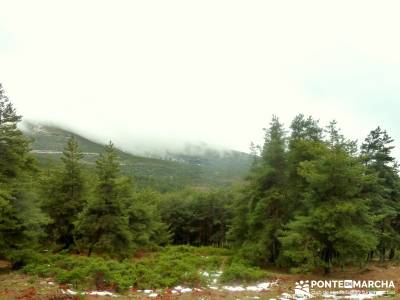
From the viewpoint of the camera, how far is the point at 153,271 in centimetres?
2383

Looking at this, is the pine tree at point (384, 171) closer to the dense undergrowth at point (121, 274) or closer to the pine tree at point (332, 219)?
the pine tree at point (332, 219)

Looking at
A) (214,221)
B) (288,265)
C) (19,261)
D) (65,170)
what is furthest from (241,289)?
(214,221)

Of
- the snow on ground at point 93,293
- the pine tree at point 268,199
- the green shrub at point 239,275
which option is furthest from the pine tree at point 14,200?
the pine tree at point 268,199

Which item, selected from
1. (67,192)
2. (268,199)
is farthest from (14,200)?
(268,199)

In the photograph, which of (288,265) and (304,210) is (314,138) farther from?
(288,265)

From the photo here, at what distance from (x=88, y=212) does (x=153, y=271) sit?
426 inches

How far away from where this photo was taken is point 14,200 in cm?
2686

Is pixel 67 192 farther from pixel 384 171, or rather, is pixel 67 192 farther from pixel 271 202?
pixel 384 171

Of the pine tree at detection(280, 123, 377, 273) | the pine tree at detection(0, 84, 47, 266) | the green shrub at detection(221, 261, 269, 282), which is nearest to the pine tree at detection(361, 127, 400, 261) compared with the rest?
the pine tree at detection(280, 123, 377, 273)

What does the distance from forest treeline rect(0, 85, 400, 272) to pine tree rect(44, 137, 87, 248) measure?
91mm

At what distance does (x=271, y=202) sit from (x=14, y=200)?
19.4m

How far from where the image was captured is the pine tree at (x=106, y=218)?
31812 millimetres

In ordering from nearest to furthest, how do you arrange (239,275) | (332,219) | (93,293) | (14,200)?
(93,293), (239,275), (332,219), (14,200)

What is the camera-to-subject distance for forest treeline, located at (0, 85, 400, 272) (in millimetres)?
26203
